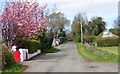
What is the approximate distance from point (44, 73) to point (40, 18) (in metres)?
16.0

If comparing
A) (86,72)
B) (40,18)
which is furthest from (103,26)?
(86,72)

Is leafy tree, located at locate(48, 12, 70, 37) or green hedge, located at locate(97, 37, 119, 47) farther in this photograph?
leafy tree, located at locate(48, 12, 70, 37)

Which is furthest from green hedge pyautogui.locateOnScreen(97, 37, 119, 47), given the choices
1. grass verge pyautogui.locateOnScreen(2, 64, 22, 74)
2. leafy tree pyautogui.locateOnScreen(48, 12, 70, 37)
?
grass verge pyautogui.locateOnScreen(2, 64, 22, 74)

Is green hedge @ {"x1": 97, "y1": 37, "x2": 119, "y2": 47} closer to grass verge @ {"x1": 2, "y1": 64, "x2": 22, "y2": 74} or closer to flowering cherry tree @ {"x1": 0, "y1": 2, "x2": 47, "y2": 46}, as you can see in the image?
flowering cherry tree @ {"x1": 0, "y1": 2, "x2": 47, "y2": 46}

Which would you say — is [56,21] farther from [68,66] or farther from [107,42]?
[68,66]

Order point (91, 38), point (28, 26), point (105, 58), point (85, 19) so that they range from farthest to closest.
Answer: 1. point (85, 19)
2. point (91, 38)
3. point (28, 26)
4. point (105, 58)

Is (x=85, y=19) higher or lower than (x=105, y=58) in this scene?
higher

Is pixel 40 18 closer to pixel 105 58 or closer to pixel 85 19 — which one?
pixel 105 58

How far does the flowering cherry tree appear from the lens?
26.3 metres

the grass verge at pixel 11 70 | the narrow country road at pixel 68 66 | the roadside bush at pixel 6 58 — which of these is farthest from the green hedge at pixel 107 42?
the grass verge at pixel 11 70

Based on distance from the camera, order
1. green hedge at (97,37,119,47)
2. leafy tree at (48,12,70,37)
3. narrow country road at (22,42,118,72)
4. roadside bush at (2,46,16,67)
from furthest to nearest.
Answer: leafy tree at (48,12,70,37) → green hedge at (97,37,119,47) → narrow country road at (22,42,118,72) → roadside bush at (2,46,16,67)

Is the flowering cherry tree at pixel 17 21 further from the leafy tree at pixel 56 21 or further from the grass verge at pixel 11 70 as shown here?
the leafy tree at pixel 56 21

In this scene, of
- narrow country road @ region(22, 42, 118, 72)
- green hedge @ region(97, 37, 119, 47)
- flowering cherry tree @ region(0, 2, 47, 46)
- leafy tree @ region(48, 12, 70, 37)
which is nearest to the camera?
narrow country road @ region(22, 42, 118, 72)

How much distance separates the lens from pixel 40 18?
102 feet
